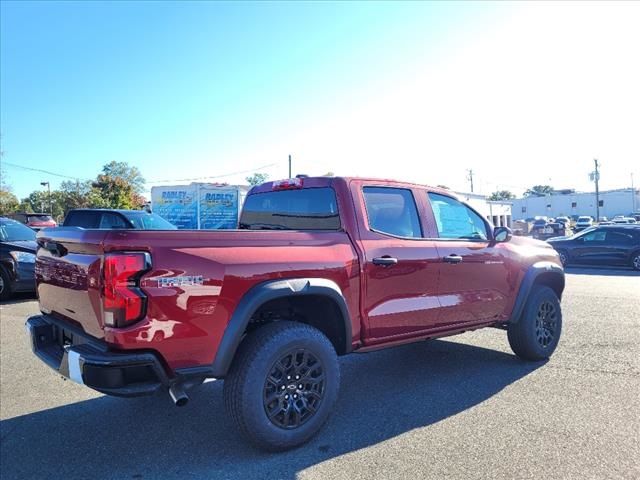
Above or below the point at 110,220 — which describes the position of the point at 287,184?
above

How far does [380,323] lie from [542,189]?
144m

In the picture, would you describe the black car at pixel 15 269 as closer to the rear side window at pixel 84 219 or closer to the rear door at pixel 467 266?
the rear side window at pixel 84 219

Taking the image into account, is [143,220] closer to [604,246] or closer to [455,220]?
[455,220]

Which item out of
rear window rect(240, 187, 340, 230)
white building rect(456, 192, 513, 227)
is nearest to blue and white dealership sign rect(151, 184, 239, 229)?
rear window rect(240, 187, 340, 230)

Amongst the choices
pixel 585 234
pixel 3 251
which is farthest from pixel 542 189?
pixel 3 251

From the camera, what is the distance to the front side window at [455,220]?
4695 mm

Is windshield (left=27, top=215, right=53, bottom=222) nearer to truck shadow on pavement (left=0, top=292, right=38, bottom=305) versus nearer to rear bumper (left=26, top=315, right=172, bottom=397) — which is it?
truck shadow on pavement (left=0, top=292, right=38, bottom=305)

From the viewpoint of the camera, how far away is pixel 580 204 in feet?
293

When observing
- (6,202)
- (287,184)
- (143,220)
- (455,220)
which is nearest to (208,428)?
(287,184)

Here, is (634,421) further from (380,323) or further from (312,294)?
(312,294)

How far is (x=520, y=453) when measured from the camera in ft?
10.9

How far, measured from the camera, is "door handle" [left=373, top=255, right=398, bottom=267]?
3867 mm

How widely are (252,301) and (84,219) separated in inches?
399

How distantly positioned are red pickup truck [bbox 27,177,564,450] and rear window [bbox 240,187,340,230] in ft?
0.04
